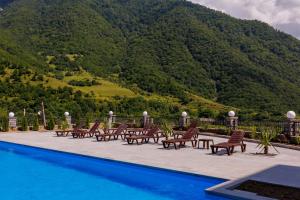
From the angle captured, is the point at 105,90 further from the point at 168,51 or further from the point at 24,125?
the point at 24,125

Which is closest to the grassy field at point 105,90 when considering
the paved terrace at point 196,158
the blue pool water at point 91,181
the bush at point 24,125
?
the bush at point 24,125

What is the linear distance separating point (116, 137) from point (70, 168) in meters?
6.94

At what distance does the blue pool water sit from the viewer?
830cm

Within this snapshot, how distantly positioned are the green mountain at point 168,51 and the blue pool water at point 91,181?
45944 mm

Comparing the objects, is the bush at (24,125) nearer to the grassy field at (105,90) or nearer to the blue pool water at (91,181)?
the blue pool water at (91,181)

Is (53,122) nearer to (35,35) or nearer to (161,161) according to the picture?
(161,161)

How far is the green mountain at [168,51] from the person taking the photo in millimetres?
63219

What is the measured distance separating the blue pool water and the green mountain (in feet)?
151

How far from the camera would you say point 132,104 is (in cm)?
4603

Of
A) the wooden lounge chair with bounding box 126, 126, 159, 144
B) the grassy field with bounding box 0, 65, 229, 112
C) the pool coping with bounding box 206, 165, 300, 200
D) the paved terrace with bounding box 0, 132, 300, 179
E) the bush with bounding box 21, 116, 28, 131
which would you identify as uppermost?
the grassy field with bounding box 0, 65, 229, 112

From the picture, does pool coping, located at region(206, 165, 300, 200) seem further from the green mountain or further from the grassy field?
the green mountain

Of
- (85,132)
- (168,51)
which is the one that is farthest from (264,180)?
(168,51)

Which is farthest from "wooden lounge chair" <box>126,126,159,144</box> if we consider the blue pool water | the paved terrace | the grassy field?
the grassy field

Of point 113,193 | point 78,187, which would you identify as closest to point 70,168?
point 78,187
